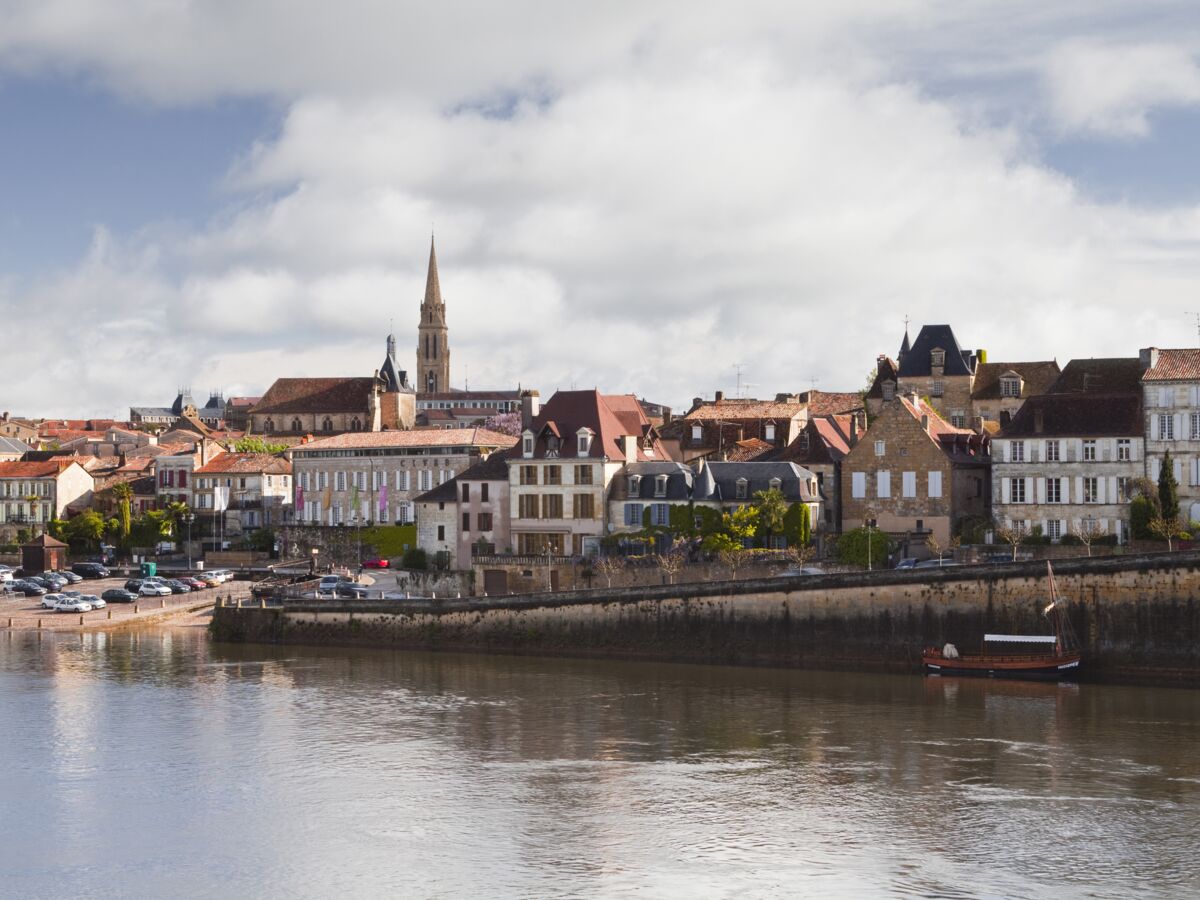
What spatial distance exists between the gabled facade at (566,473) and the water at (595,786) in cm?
1423

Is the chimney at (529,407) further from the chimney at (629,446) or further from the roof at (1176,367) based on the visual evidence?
the roof at (1176,367)

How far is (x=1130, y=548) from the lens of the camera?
190 ft

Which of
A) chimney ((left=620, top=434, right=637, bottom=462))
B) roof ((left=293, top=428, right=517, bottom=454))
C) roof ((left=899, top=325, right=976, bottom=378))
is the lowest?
chimney ((left=620, top=434, right=637, bottom=462))

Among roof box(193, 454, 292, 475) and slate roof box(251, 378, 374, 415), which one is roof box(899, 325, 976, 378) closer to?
roof box(193, 454, 292, 475)

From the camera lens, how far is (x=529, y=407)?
7562cm

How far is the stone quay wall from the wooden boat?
1.17ft

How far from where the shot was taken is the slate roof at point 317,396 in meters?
132

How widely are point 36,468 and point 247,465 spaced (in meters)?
15.8

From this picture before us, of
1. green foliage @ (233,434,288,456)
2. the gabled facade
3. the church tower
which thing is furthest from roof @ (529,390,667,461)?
the church tower

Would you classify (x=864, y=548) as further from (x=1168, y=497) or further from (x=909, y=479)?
(x=1168, y=497)

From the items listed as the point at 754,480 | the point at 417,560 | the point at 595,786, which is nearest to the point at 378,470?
the point at 417,560

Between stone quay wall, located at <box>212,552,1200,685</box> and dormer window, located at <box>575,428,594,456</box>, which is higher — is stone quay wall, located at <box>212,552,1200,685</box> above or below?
below

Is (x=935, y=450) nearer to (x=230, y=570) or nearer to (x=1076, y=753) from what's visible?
(x=1076, y=753)

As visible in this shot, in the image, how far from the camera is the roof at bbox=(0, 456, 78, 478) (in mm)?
99250
